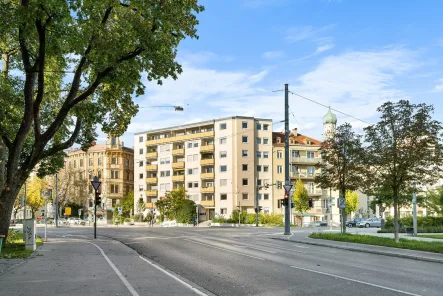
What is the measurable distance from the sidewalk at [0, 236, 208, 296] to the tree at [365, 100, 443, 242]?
1420 centimetres

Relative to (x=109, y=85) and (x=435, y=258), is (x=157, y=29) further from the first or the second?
(x=435, y=258)

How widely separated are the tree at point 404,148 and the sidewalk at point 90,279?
14197mm

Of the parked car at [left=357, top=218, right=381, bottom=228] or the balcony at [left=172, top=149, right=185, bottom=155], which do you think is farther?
the balcony at [left=172, top=149, right=185, bottom=155]

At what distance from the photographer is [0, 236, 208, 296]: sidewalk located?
10844mm

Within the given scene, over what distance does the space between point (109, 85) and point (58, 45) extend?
3.03 m

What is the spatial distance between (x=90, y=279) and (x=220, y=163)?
8262cm

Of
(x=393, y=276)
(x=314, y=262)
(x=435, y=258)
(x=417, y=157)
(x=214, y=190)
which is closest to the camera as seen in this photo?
(x=393, y=276)

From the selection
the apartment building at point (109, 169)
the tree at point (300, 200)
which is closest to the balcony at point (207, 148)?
the tree at point (300, 200)

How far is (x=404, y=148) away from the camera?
25.2m

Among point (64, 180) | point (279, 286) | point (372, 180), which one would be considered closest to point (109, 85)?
point (279, 286)

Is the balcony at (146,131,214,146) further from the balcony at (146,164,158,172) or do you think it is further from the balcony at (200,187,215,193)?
the balcony at (200,187,215,193)

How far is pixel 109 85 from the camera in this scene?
2120cm

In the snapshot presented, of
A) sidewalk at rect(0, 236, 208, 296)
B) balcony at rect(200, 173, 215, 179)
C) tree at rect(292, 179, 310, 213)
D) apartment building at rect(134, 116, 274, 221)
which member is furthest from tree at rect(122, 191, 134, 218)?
sidewalk at rect(0, 236, 208, 296)

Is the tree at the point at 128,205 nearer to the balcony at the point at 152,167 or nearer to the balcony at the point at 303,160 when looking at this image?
the balcony at the point at 152,167
